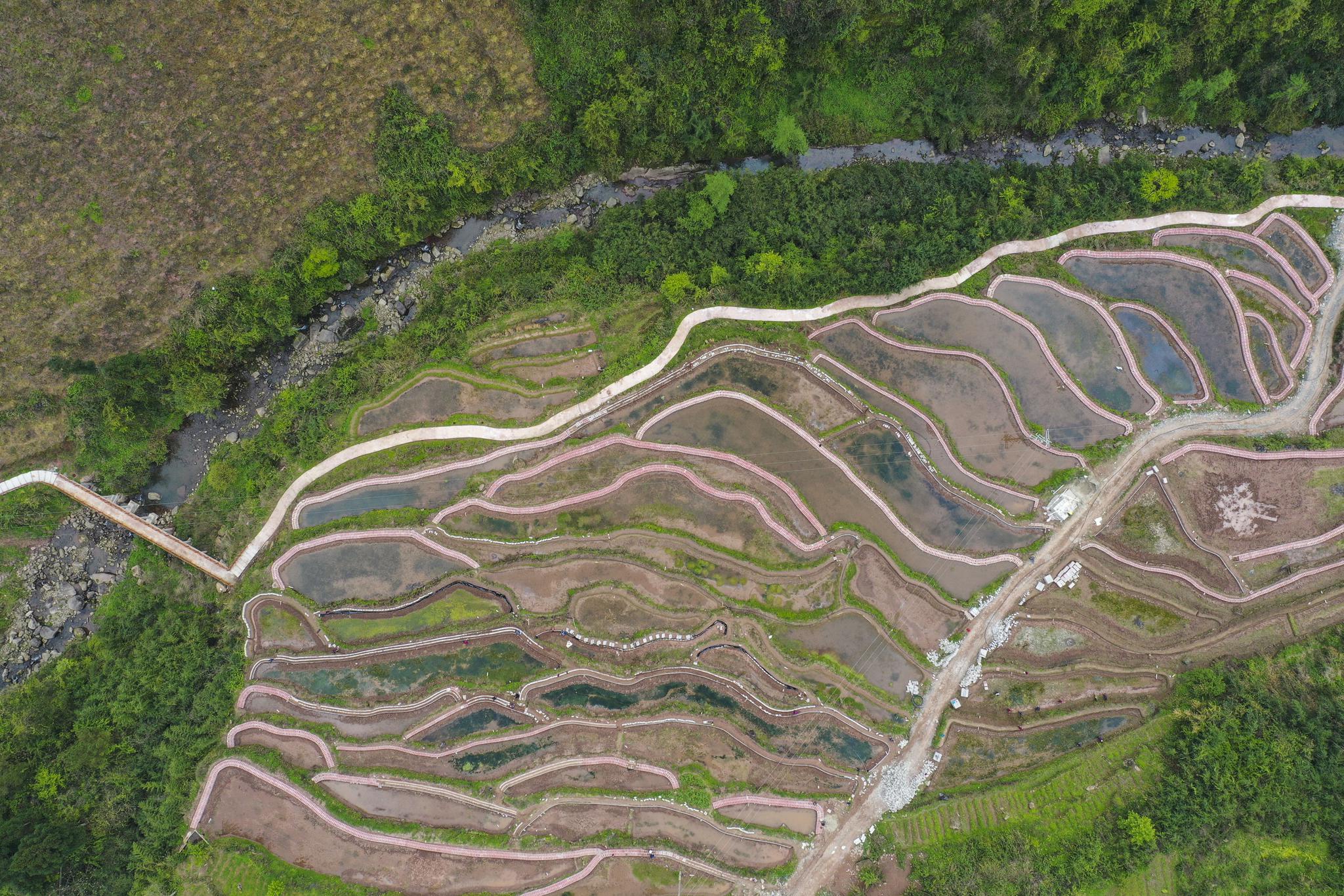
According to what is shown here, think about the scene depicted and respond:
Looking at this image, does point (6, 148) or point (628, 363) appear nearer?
point (6, 148)

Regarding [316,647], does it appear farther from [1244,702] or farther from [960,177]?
[1244,702]

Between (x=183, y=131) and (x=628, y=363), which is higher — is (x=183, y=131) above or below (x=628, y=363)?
above

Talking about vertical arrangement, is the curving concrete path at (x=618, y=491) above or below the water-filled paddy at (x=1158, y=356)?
above

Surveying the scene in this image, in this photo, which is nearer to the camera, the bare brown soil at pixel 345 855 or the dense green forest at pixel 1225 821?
the dense green forest at pixel 1225 821

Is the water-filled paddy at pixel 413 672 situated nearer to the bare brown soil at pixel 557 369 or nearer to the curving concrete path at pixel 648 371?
the curving concrete path at pixel 648 371

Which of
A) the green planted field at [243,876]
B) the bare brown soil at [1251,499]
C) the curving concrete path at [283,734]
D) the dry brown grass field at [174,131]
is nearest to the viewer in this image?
the green planted field at [243,876]

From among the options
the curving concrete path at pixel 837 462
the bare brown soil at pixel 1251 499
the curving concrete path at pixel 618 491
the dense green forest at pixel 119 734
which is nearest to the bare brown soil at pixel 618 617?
the curving concrete path at pixel 618 491

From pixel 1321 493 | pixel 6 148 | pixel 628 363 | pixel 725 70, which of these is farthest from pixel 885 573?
pixel 6 148

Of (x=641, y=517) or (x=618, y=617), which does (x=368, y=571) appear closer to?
(x=618, y=617)
